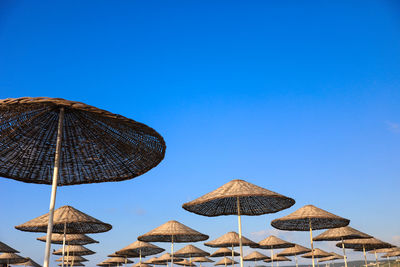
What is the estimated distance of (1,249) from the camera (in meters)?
14.9

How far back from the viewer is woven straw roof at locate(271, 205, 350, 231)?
11.6 meters

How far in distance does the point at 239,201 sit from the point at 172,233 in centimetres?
431

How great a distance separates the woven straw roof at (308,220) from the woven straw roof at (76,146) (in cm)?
821

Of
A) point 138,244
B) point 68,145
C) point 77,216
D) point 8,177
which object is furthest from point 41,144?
point 138,244

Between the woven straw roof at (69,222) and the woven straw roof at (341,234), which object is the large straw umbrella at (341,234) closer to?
the woven straw roof at (341,234)

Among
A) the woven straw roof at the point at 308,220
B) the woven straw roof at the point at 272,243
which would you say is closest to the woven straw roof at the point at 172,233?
the woven straw roof at the point at 308,220

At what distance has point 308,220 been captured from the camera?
1294 centimetres

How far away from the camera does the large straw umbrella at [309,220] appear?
11.6 metres

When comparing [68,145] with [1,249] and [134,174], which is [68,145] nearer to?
[134,174]

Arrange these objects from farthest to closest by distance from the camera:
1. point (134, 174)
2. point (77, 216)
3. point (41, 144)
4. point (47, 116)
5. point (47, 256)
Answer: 1. point (77, 216)
2. point (134, 174)
3. point (41, 144)
4. point (47, 116)
5. point (47, 256)

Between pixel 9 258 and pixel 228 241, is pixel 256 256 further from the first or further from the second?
pixel 9 258

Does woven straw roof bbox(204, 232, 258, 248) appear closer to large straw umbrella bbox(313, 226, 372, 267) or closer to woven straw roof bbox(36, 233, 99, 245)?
large straw umbrella bbox(313, 226, 372, 267)

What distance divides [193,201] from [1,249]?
10.7m

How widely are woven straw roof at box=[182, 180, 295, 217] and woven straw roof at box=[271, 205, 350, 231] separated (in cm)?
233
